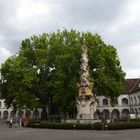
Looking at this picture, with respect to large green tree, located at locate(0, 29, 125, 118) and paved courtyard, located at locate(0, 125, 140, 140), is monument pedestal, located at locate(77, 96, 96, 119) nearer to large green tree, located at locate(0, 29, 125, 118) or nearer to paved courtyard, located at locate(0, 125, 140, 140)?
large green tree, located at locate(0, 29, 125, 118)

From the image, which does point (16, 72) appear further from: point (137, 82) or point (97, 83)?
point (137, 82)

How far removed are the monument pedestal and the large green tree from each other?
8.73m

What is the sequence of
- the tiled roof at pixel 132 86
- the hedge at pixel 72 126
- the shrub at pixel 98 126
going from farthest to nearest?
1. the tiled roof at pixel 132 86
2. the hedge at pixel 72 126
3. the shrub at pixel 98 126

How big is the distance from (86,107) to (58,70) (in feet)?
42.7

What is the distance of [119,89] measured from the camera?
185ft

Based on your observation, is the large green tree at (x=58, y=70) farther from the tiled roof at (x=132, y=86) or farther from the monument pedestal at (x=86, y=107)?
the tiled roof at (x=132, y=86)

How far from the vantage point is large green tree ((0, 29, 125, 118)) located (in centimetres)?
5531

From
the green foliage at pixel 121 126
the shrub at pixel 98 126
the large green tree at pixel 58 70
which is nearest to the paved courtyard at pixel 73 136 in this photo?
the green foliage at pixel 121 126

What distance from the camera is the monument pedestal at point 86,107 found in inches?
1736

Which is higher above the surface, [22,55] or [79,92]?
[22,55]

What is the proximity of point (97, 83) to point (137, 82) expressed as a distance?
4582 centimetres

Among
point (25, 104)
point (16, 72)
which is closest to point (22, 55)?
point (16, 72)

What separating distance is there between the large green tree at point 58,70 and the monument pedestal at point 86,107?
28.7ft

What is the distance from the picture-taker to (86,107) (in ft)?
145
